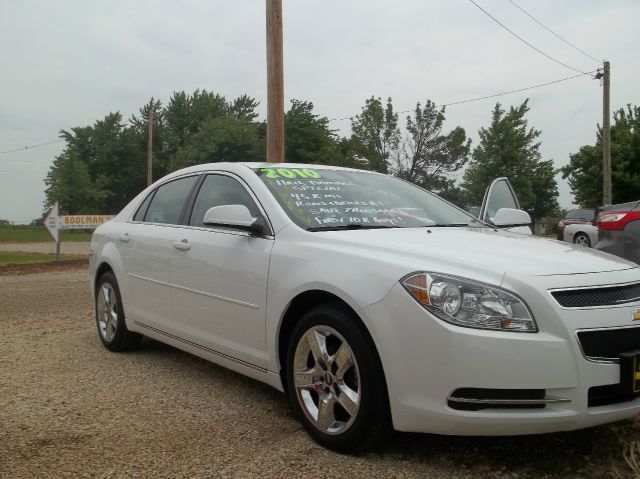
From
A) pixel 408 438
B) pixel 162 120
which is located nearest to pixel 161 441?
pixel 408 438

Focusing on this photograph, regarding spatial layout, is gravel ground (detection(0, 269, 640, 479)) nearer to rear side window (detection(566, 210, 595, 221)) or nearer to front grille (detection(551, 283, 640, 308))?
front grille (detection(551, 283, 640, 308))

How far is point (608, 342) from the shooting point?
2545 mm

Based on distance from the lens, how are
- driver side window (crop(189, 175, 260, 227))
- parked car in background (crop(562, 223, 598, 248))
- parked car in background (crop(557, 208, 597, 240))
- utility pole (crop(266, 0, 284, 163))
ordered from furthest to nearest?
parked car in background (crop(557, 208, 597, 240)) < parked car in background (crop(562, 223, 598, 248)) < utility pole (crop(266, 0, 284, 163)) < driver side window (crop(189, 175, 260, 227))

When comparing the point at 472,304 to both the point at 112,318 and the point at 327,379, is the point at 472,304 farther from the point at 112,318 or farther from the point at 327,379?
the point at 112,318

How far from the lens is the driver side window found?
390 centimetres

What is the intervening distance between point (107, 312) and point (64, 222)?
41.6 ft

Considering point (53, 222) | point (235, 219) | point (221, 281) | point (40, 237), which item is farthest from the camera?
point (40, 237)

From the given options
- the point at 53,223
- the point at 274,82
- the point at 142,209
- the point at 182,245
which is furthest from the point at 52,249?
the point at 182,245

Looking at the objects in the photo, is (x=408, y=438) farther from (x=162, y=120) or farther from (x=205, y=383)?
(x=162, y=120)

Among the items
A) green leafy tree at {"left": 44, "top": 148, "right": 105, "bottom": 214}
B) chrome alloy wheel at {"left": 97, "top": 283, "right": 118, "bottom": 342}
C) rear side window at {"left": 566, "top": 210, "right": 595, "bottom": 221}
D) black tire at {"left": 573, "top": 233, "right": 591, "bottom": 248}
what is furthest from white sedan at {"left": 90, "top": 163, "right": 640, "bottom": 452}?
green leafy tree at {"left": 44, "top": 148, "right": 105, "bottom": 214}

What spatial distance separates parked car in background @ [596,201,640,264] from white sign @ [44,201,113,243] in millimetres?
11985

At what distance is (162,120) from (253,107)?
41.6ft

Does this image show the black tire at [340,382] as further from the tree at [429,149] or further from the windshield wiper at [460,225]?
the tree at [429,149]

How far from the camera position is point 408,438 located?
3.09 m
